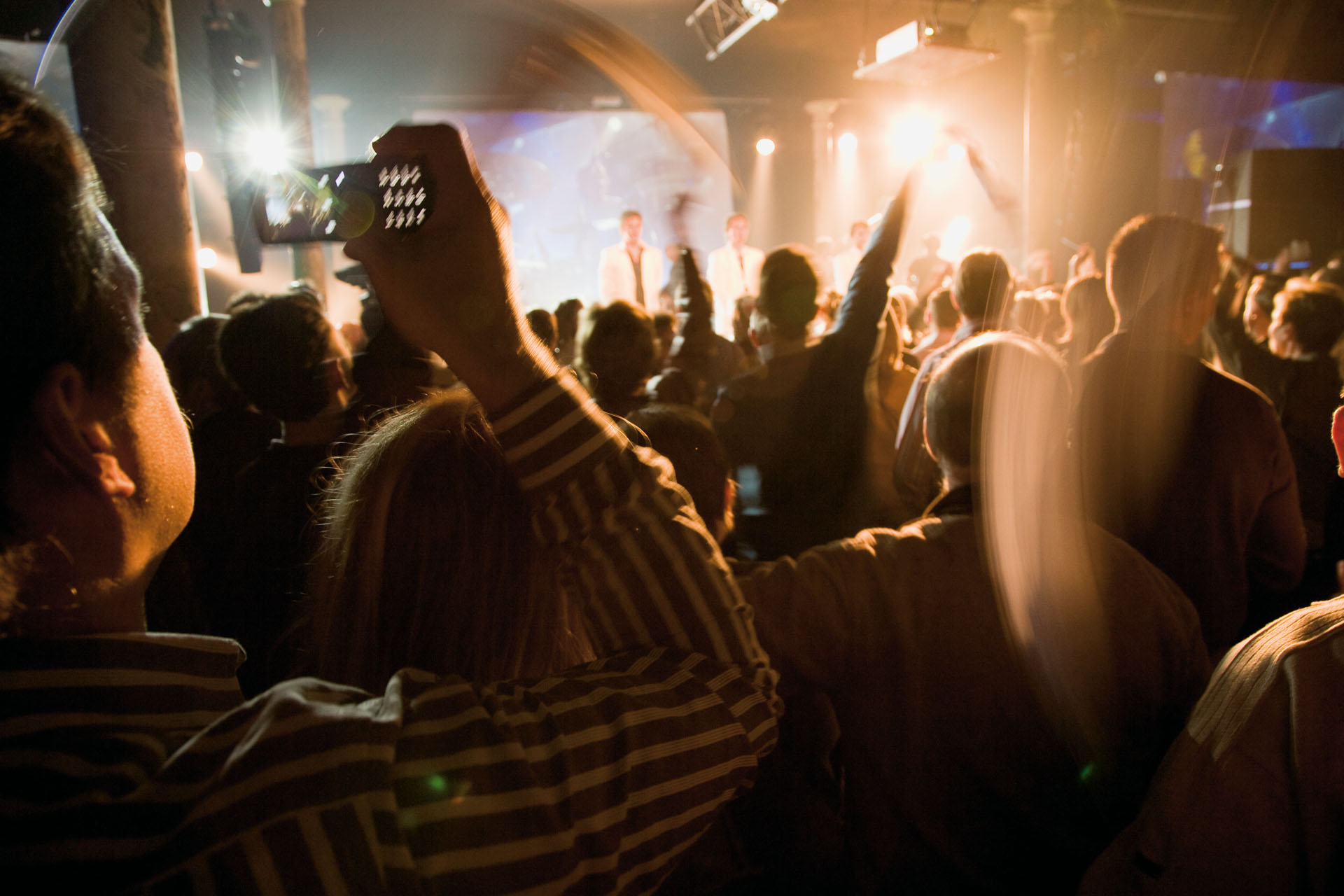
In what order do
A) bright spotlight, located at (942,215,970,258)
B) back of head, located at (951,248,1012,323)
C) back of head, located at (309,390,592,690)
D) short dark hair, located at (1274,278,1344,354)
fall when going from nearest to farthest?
back of head, located at (309,390,592,690) < back of head, located at (951,248,1012,323) < short dark hair, located at (1274,278,1344,354) < bright spotlight, located at (942,215,970,258)

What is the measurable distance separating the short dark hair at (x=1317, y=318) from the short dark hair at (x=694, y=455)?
3102 millimetres

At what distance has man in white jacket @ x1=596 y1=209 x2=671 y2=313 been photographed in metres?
8.08

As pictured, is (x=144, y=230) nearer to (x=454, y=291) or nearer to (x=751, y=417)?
(x=751, y=417)

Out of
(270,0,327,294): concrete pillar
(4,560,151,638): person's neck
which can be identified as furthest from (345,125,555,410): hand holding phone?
(270,0,327,294): concrete pillar

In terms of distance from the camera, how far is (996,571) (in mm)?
1313

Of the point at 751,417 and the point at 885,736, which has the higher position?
the point at 751,417

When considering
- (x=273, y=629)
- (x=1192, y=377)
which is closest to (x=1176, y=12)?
(x=1192, y=377)

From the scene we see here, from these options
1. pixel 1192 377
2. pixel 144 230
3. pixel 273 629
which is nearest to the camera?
pixel 273 629

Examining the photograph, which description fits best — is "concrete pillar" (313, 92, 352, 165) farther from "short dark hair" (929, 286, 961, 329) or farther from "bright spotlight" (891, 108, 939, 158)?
"short dark hair" (929, 286, 961, 329)

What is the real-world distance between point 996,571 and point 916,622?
0.54 ft

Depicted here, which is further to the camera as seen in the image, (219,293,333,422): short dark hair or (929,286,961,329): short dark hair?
(929,286,961,329): short dark hair

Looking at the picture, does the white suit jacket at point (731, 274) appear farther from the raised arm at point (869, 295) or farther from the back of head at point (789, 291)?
the raised arm at point (869, 295)

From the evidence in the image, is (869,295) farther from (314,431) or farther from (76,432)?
(76,432)

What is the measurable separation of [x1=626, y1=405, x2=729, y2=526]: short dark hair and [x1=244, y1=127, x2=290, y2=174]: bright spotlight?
0.82 m
